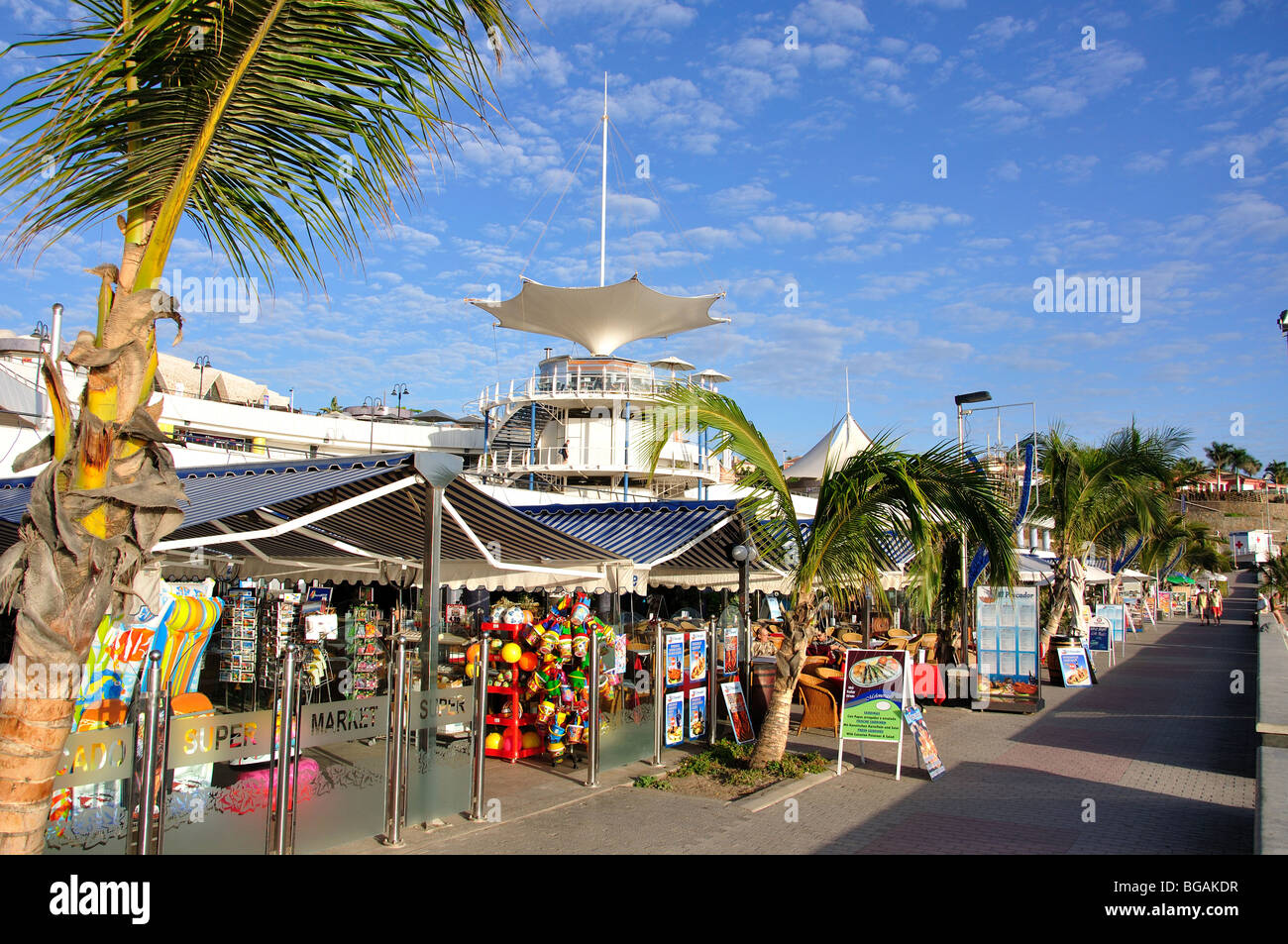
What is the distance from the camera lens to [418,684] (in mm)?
8031

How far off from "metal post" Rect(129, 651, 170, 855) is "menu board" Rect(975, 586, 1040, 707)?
12.9 metres

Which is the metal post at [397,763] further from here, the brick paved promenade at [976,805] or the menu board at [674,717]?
the menu board at [674,717]

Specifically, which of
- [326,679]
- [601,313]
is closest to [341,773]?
[326,679]

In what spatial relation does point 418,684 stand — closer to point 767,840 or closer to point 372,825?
point 372,825

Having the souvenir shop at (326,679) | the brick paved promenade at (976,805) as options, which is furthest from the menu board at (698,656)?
the brick paved promenade at (976,805)

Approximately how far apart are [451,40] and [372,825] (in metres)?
5.98

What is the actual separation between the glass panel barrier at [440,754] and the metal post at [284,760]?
3.97ft

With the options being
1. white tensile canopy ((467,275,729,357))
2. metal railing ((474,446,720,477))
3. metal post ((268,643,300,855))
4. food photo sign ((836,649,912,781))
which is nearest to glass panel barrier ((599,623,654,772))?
food photo sign ((836,649,912,781))

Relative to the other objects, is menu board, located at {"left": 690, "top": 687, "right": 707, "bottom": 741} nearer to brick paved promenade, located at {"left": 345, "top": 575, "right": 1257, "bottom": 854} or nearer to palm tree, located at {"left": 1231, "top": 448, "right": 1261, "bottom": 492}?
brick paved promenade, located at {"left": 345, "top": 575, "right": 1257, "bottom": 854}

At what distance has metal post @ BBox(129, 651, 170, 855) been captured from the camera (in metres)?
5.29

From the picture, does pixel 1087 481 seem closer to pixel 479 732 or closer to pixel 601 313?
pixel 479 732

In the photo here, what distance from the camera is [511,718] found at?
10555 mm

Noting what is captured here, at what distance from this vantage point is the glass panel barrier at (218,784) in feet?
18.5
